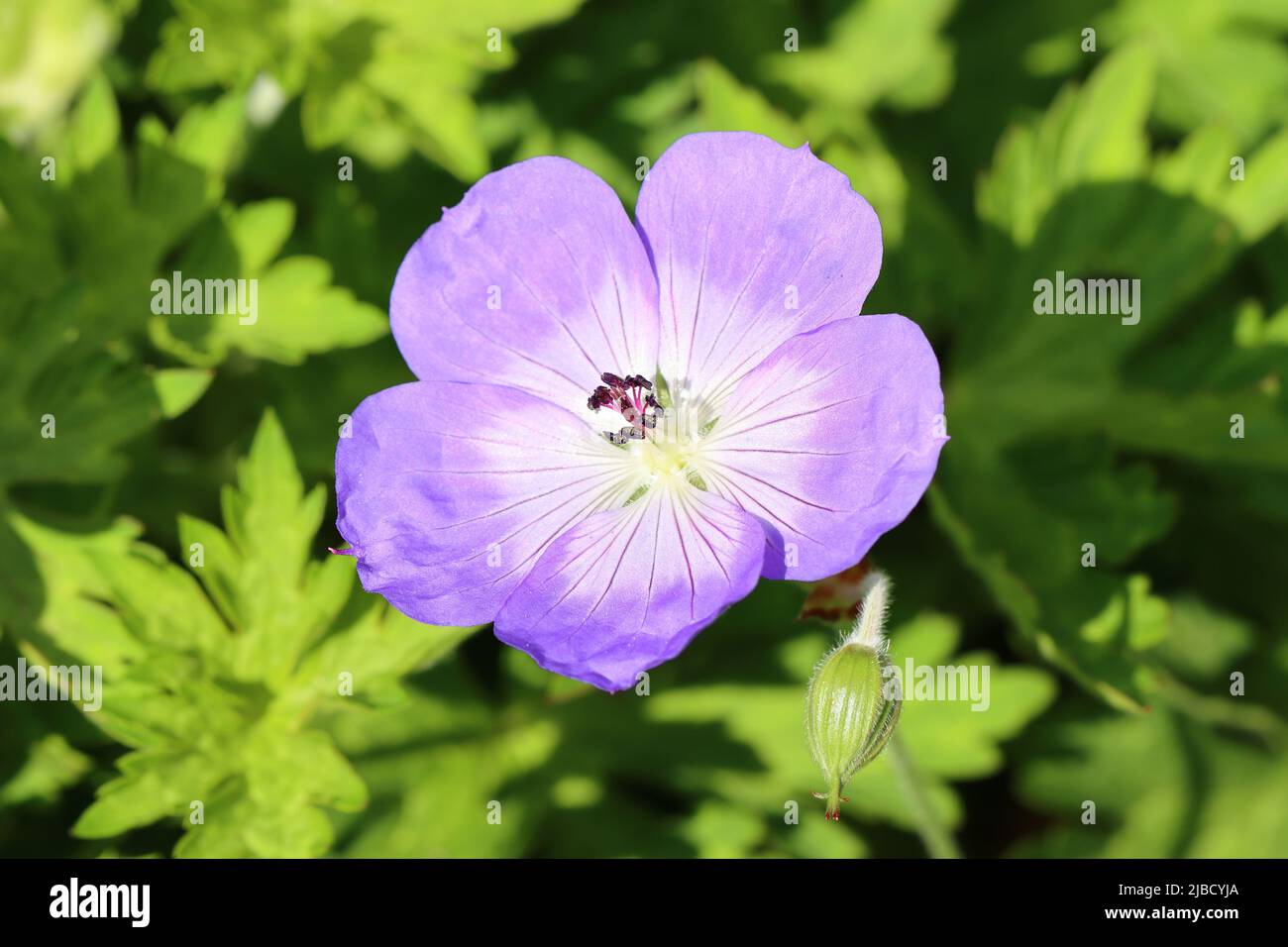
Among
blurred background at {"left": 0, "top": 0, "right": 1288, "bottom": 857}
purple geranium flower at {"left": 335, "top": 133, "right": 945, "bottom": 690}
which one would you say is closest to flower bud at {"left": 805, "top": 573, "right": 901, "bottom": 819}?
purple geranium flower at {"left": 335, "top": 133, "right": 945, "bottom": 690}

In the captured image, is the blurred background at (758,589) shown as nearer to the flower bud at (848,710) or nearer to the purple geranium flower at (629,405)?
the purple geranium flower at (629,405)

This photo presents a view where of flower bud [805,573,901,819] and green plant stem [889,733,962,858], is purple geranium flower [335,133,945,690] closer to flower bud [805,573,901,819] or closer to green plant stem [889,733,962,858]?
flower bud [805,573,901,819]

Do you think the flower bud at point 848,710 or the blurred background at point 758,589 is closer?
the flower bud at point 848,710

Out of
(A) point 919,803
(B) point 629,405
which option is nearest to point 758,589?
(A) point 919,803

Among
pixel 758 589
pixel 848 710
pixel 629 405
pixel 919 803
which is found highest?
pixel 629 405

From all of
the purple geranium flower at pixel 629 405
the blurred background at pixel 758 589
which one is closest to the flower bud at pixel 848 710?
the purple geranium flower at pixel 629 405

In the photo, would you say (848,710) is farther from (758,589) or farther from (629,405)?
(758,589)
